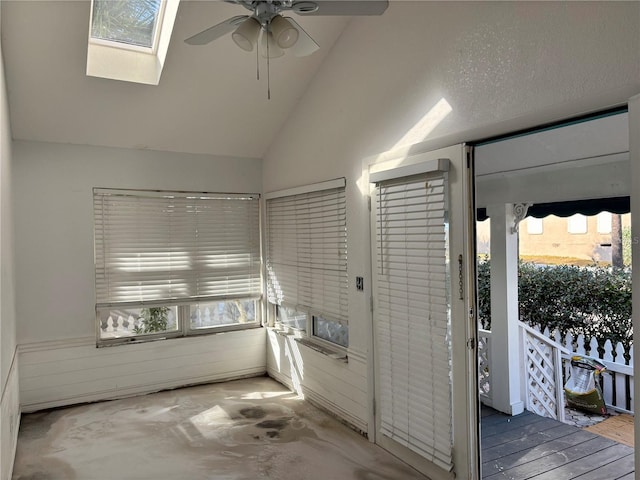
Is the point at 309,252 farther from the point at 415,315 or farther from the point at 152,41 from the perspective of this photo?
the point at 152,41

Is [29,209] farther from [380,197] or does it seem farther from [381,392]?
[381,392]

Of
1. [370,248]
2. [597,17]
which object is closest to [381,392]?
[370,248]

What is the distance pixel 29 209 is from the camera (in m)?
3.97

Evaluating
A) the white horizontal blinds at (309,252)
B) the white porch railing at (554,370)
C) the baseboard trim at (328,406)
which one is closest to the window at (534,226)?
the white porch railing at (554,370)

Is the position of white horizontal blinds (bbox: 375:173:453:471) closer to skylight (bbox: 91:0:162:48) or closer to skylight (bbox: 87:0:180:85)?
skylight (bbox: 87:0:180:85)

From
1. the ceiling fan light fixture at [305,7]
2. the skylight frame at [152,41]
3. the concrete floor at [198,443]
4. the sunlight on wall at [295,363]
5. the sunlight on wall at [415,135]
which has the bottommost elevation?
the concrete floor at [198,443]

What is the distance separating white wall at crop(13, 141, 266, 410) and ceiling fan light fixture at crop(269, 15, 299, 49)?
8.44 feet

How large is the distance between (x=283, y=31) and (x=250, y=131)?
236cm

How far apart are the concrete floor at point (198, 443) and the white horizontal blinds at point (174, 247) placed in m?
1.05

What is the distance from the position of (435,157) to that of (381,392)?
5.49 feet

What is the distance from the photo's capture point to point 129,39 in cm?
367

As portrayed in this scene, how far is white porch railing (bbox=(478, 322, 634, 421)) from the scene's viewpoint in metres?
4.05

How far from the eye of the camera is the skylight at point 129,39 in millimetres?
3471

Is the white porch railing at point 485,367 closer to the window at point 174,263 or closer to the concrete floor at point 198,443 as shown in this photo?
the concrete floor at point 198,443
